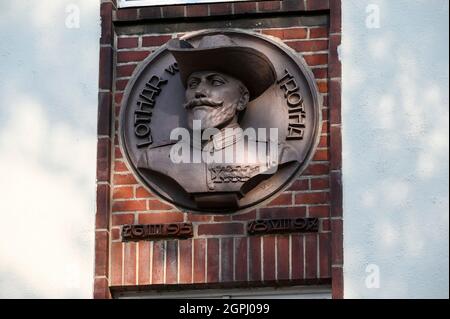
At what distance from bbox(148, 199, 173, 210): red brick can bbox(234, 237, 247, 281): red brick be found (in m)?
0.44

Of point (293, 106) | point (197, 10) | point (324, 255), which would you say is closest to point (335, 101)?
point (293, 106)

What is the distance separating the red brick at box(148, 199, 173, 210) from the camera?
32.2 feet

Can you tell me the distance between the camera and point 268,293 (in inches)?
379

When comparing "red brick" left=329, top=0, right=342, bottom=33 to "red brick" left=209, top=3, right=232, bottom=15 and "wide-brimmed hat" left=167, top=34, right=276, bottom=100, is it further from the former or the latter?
"red brick" left=209, top=3, right=232, bottom=15

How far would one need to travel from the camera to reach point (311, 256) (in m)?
9.57

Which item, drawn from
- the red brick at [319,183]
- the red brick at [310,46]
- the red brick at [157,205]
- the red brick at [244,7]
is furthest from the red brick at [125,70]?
the red brick at [319,183]

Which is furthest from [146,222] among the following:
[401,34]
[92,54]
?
[401,34]

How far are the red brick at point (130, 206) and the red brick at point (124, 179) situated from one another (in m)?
0.11

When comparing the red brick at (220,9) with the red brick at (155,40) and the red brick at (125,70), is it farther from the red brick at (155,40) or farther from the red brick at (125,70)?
the red brick at (125,70)

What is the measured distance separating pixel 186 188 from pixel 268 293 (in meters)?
0.73

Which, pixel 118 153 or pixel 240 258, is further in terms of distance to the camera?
pixel 118 153

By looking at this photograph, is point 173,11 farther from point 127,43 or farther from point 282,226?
point 282,226

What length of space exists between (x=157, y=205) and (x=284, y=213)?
70 cm

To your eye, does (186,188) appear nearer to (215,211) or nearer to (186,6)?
(215,211)
